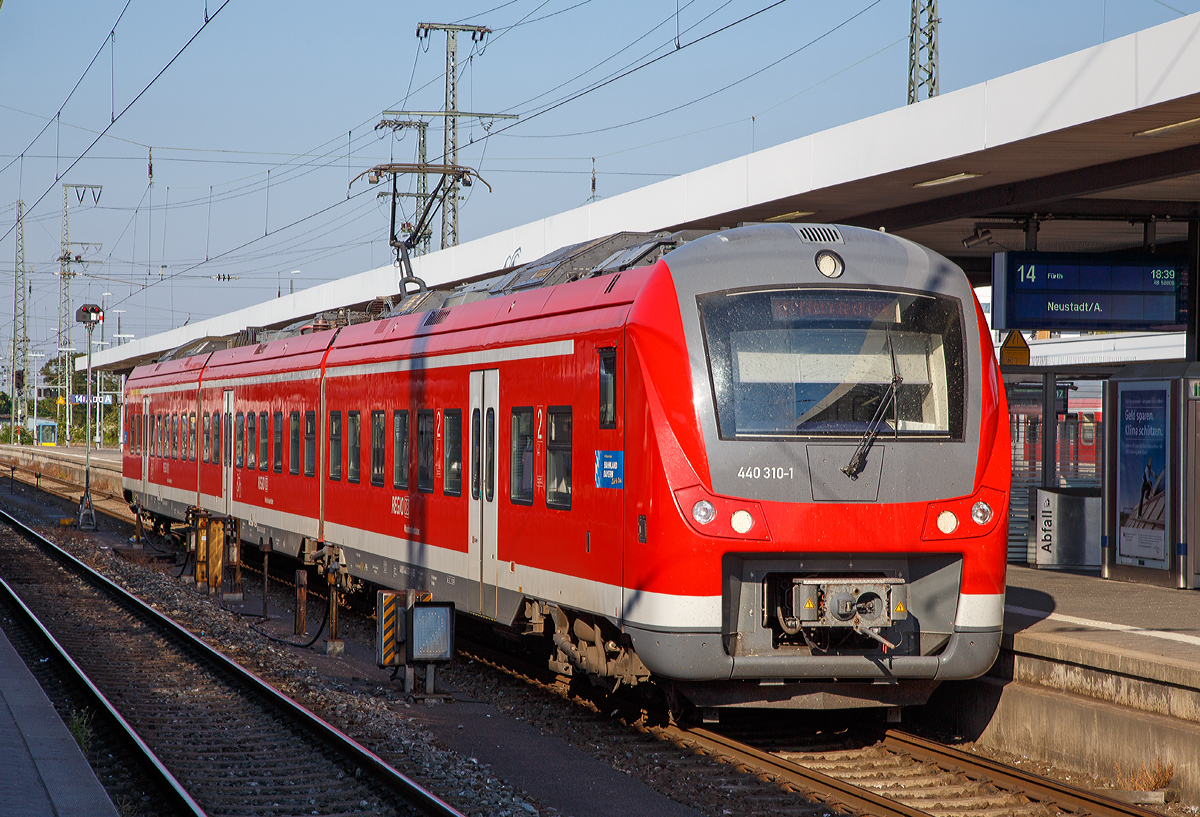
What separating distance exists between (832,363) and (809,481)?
0.78m

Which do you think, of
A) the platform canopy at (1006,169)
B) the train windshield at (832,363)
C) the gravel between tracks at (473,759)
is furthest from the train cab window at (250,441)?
the train windshield at (832,363)

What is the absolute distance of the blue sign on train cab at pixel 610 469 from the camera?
8.30 meters

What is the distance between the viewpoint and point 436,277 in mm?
27109

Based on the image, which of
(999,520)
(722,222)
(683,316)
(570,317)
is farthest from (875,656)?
(722,222)

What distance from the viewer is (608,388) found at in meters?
8.57

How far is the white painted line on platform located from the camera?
349 inches

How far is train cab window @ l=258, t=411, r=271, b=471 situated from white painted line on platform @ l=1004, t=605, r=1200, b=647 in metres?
11.0

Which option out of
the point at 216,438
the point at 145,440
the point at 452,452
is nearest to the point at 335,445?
the point at 452,452

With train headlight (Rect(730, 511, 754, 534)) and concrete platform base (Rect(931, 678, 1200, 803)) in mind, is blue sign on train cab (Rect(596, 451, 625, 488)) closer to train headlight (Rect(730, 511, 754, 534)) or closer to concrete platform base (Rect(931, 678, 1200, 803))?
train headlight (Rect(730, 511, 754, 534))

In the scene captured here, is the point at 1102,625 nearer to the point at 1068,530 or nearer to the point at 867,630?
A: the point at 867,630

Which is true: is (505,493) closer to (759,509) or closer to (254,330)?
(759,509)

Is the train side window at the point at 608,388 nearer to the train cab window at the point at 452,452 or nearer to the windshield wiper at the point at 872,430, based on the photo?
the windshield wiper at the point at 872,430

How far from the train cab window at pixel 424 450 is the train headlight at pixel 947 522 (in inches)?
214

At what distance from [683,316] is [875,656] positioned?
2.43 m
